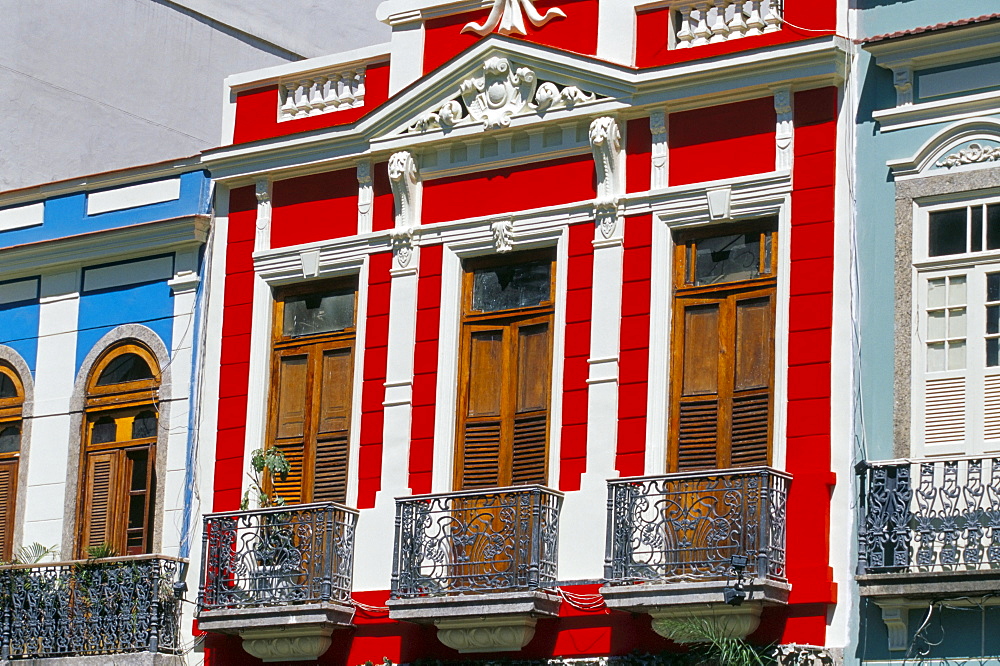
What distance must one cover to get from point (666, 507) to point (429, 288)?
11.7ft

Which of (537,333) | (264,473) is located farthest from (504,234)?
(264,473)

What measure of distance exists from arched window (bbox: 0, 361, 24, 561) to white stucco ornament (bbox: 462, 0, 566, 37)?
6.32 meters

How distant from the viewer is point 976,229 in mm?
18500

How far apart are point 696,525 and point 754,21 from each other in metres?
4.45

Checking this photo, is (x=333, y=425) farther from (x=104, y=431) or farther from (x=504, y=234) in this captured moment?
(x=104, y=431)

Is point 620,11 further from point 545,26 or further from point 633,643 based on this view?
point 633,643

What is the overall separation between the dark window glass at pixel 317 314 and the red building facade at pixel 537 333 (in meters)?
0.03

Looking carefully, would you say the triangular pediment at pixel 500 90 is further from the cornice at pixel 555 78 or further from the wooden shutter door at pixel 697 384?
the wooden shutter door at pixel 697 384

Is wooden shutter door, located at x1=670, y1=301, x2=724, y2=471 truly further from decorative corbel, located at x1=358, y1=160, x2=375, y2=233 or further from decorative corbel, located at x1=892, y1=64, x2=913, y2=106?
decorative corbel, located at x1=358, y1=160, x2=375, y2=233

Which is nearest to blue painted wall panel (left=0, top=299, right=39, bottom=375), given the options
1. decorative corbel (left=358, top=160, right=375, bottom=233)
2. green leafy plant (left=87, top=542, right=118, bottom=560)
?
green leafy plant (left=87, top=542, right=118, bottom=560)

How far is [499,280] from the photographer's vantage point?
21.0 metres

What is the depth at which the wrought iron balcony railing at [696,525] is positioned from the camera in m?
18.4

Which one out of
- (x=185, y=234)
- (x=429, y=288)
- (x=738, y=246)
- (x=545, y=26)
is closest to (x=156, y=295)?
(x=185, y=234)

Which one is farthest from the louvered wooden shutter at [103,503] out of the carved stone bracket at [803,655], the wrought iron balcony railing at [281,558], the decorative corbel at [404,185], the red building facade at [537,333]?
the carved stone bracket at [803,655]
